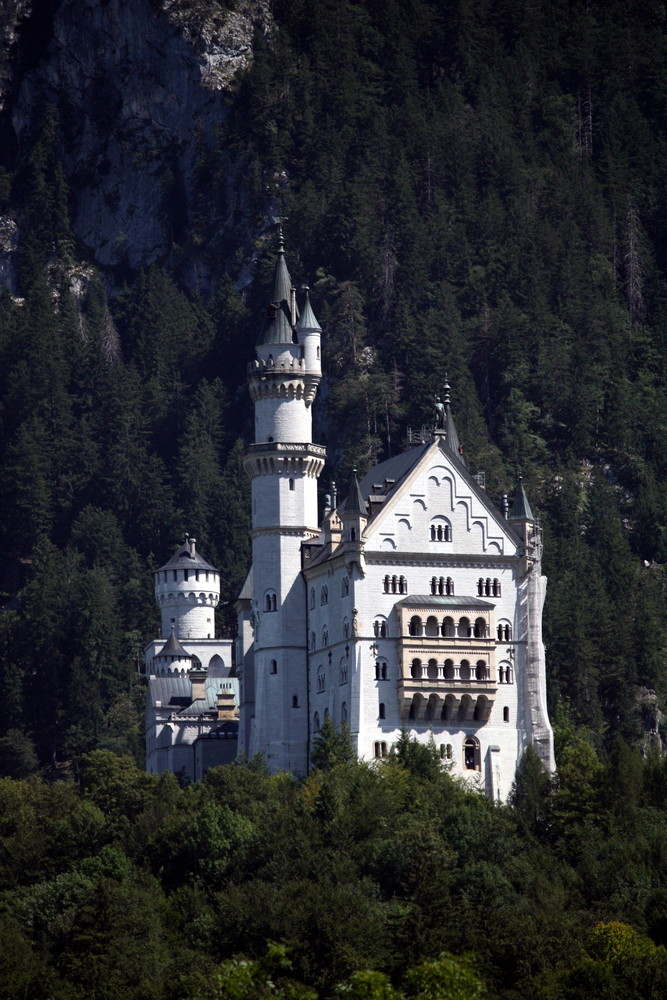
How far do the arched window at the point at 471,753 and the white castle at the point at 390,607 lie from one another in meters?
0.06

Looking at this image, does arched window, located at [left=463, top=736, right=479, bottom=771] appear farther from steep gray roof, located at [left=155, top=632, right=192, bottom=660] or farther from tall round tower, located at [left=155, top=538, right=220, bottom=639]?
tall round tower, located at [left=155, top=538, right=220, bottom=639]

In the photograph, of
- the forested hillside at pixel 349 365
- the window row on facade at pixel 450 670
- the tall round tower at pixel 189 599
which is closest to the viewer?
the window row on facade at pixel 450 670

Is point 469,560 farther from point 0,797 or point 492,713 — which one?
point 0,797

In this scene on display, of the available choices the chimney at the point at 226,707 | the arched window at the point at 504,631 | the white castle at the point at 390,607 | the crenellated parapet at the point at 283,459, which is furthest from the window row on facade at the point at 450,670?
the chimney at the point at 226,707

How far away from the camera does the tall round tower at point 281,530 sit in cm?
11175

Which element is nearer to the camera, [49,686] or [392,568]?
[392,568]

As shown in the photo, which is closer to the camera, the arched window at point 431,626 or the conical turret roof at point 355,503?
the conical turret roof at point 355,503

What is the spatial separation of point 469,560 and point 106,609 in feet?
187

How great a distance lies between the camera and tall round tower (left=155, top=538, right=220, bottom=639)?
458ft

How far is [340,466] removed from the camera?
165750 millimetres

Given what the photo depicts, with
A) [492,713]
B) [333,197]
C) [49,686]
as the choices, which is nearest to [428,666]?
[492,713]

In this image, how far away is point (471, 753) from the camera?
108312 millimetres

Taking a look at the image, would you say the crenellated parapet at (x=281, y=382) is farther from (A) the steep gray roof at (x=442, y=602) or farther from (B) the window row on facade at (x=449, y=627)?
(B) the window row on facade at (x=449, y=627)

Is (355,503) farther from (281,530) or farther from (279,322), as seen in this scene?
(279,322)
